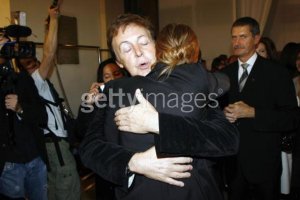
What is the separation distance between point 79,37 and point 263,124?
3.09 meters

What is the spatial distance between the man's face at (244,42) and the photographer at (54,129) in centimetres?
137

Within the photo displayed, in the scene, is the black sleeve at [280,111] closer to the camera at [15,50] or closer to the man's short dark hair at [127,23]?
the man's short dark hair at [127,23]

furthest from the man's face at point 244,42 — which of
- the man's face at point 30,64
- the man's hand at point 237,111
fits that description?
the man's face at point 30,64

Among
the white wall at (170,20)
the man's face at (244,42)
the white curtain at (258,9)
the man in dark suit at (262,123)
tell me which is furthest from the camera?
the white curtain at (258,9)

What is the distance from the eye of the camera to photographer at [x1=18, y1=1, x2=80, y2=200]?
2549 millimetres

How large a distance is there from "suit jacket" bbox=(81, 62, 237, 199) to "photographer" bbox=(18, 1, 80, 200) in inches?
62.2

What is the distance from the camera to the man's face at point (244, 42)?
2.36m

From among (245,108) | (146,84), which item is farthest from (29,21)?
(146,84)

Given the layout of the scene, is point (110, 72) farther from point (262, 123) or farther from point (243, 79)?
point (262, 123)

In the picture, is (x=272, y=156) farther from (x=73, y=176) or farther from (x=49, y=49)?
(x=49, y=49)

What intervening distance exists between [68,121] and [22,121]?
→ 51 centimetres

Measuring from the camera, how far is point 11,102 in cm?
209

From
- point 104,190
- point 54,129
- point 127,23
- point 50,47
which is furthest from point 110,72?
point 127,23

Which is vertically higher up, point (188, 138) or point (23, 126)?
point (188, 138)
